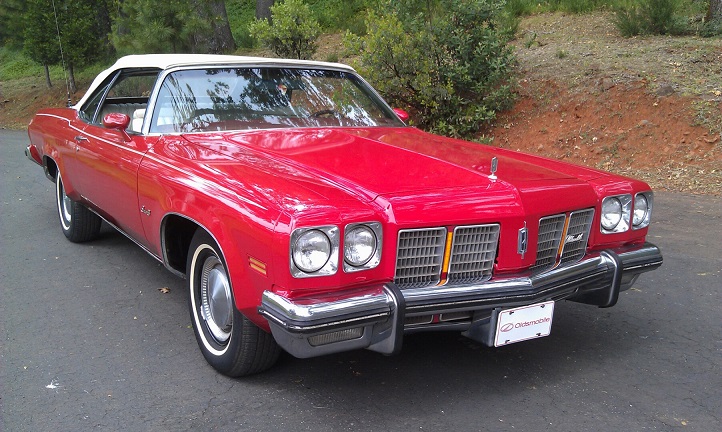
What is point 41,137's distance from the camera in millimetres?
6297

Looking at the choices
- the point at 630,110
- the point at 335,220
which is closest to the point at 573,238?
the point at 335,220

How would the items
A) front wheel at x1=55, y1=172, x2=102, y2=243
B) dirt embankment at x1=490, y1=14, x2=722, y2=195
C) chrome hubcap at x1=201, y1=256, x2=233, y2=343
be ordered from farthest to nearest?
1. dirt embankment at x1=490, y1=14, x2=722, y2=195
2. front wheel at x1=55, y1=172, x2=102, y2=243
3. chrome hubcap at x1=201, y1=256, x2=233, y2=343

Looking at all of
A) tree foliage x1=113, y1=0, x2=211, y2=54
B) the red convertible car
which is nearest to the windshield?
the red convertible car

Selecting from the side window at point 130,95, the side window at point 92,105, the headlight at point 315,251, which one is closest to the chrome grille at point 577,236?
the headlight at point 315,251

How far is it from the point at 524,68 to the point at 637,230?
8195 mm

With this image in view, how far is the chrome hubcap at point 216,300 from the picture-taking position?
3377 mm

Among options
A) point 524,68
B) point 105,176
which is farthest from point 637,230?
point 524,68

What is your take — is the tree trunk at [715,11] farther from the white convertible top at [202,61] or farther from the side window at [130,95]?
the side window at [130,95]

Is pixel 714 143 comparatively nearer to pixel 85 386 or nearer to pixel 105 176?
pixel 105 176

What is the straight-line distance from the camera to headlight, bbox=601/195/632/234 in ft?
11.9

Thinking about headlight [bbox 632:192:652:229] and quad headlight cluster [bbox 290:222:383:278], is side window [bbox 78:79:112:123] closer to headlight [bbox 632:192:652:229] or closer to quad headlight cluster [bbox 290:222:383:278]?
quad headlight cluster [bbox 290:222:383:278]

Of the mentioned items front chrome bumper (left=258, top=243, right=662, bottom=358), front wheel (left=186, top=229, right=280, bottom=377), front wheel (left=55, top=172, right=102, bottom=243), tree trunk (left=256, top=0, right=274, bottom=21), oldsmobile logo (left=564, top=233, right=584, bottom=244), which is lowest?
front wheel (left=55, top=172, right=102, bottom=243)

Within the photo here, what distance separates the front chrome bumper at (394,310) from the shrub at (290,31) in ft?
29.8

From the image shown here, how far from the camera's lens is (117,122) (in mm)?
4371
